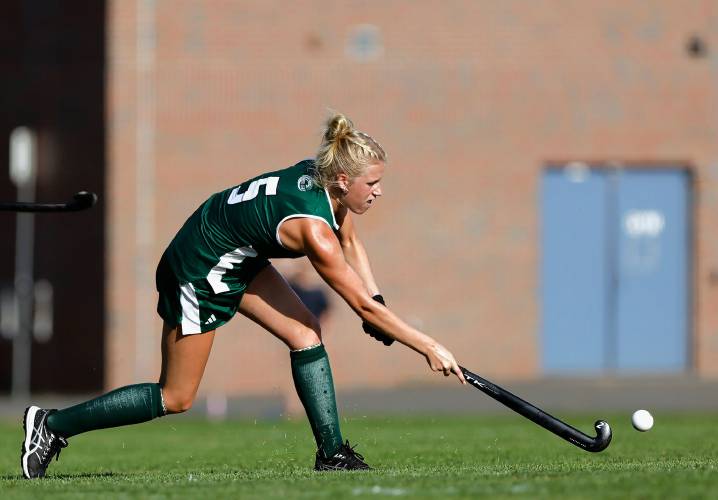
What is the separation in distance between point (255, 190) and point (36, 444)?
5.97 feet

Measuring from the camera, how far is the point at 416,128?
22016mm

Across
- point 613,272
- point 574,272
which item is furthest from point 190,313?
point 613,272

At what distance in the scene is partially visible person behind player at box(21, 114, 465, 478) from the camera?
314 inches

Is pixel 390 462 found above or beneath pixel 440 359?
beneath

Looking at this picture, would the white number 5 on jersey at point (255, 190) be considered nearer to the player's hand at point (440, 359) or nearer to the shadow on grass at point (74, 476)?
the player's hand at point (440, 359)

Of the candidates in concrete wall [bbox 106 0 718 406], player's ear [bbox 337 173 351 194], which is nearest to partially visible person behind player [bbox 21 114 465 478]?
player's ear [bbox 337 173 351 194]

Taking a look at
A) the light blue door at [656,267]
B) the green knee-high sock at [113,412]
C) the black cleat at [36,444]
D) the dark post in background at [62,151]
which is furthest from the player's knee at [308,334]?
the dark post in background at [62,151]

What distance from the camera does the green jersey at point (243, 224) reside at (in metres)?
8.08

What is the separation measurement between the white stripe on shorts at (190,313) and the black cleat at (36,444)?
3.25 ft

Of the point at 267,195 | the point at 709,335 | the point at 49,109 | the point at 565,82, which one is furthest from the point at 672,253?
the point at 267,195

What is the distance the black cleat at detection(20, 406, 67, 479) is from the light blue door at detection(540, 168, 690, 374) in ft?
46.3

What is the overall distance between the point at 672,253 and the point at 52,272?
865cm

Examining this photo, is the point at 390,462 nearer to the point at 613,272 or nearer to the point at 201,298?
the point at 201,298

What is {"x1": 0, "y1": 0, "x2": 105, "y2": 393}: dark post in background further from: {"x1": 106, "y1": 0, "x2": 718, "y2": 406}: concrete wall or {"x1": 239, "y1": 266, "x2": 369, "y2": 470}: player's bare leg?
{"x1": 239, "y1": 266, "x2": 369, "y2": 470}: player's bare leg
